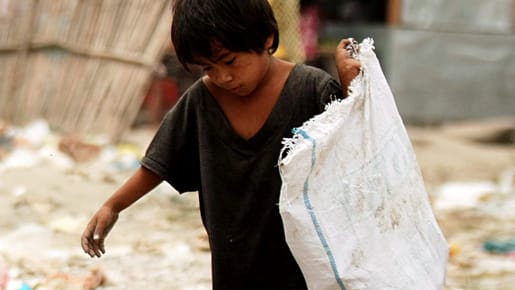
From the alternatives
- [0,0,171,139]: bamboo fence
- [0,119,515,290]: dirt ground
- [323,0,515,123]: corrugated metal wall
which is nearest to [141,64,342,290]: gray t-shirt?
[0,119,515,290]: dirt ground

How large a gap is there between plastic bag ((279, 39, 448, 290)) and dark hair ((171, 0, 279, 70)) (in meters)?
0.27

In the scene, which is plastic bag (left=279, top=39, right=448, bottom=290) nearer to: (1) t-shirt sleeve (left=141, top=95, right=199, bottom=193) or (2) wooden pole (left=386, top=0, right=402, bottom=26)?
(1) t-shirt sleeve (left=141, top=95, right=199, bottom=193)

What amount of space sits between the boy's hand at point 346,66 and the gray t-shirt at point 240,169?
94 millimetres

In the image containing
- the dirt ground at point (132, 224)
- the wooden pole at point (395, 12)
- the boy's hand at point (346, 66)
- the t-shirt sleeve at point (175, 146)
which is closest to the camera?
the boy's hand at point (346, 66)

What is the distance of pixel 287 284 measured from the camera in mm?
2498

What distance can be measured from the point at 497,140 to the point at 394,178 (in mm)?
7704

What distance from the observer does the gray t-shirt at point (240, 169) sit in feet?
7.97

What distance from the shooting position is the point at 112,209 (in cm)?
265

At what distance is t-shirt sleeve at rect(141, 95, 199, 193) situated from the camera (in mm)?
2570

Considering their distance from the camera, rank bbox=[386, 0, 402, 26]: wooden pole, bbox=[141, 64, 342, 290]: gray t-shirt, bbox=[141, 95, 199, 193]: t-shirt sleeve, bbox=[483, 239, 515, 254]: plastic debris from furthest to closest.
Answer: bbox=[386, 0, 402, 26]: wooden pole
bbox=[483, 239, 515, 254]: plastic debris
bbox=[141, 95, 199, 193]: t-shirt sleeve
bbox=[141, 64, 342, 290]: gray t-shirt

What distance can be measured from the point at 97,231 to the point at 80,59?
18.0 ft

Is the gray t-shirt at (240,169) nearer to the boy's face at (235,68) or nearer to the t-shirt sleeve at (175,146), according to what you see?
the t-shirt sleeve at (175,146)

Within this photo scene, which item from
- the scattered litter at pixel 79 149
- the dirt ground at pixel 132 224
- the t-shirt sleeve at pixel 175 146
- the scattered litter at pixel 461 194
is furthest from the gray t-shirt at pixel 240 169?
the scattered litter at pixel 79 149

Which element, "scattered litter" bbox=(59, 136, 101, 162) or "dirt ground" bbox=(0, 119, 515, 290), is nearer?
"dirt ground" bbox=(0, 119, 515, 290)
